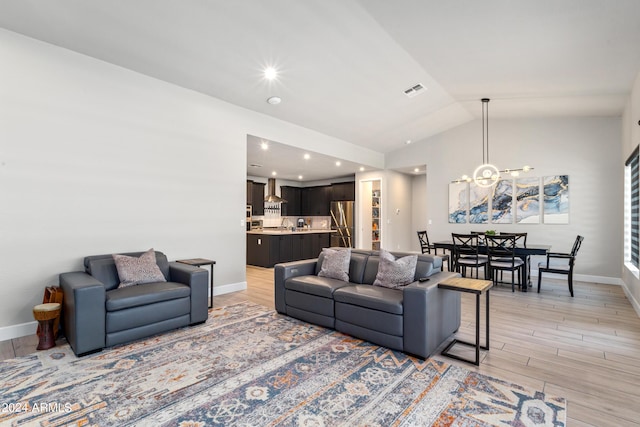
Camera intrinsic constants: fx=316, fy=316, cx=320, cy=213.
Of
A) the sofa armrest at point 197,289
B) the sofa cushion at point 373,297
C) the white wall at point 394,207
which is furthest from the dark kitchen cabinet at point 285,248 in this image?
the sofa cushion at point 373,297

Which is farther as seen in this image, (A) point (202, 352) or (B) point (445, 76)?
(B) point (445, 76)

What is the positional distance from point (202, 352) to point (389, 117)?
5.34 metres

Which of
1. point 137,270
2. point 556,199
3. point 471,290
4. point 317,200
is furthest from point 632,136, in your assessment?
point 317,200

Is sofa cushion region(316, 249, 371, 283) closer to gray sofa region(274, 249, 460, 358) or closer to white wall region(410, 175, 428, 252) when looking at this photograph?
gray sofa region(274, 249, 460, 358)

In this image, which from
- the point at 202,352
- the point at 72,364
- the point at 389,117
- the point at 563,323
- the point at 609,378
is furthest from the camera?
the point at 389,117

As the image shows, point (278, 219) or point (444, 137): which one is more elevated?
point (444, 137)

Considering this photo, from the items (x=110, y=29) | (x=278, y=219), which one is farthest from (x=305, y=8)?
(x=278, y=219)

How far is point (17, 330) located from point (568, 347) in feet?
18.2

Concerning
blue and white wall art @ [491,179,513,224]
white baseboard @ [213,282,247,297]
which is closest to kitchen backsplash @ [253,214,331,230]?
white baseboard @ [213,282,247,297]

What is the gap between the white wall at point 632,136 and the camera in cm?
416

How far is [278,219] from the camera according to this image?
35.0ft

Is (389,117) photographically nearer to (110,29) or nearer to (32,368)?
(110,29)

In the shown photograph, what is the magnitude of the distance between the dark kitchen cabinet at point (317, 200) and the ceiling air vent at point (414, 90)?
16.8 feet

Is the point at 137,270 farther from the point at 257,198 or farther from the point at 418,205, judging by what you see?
the point at 418,205
